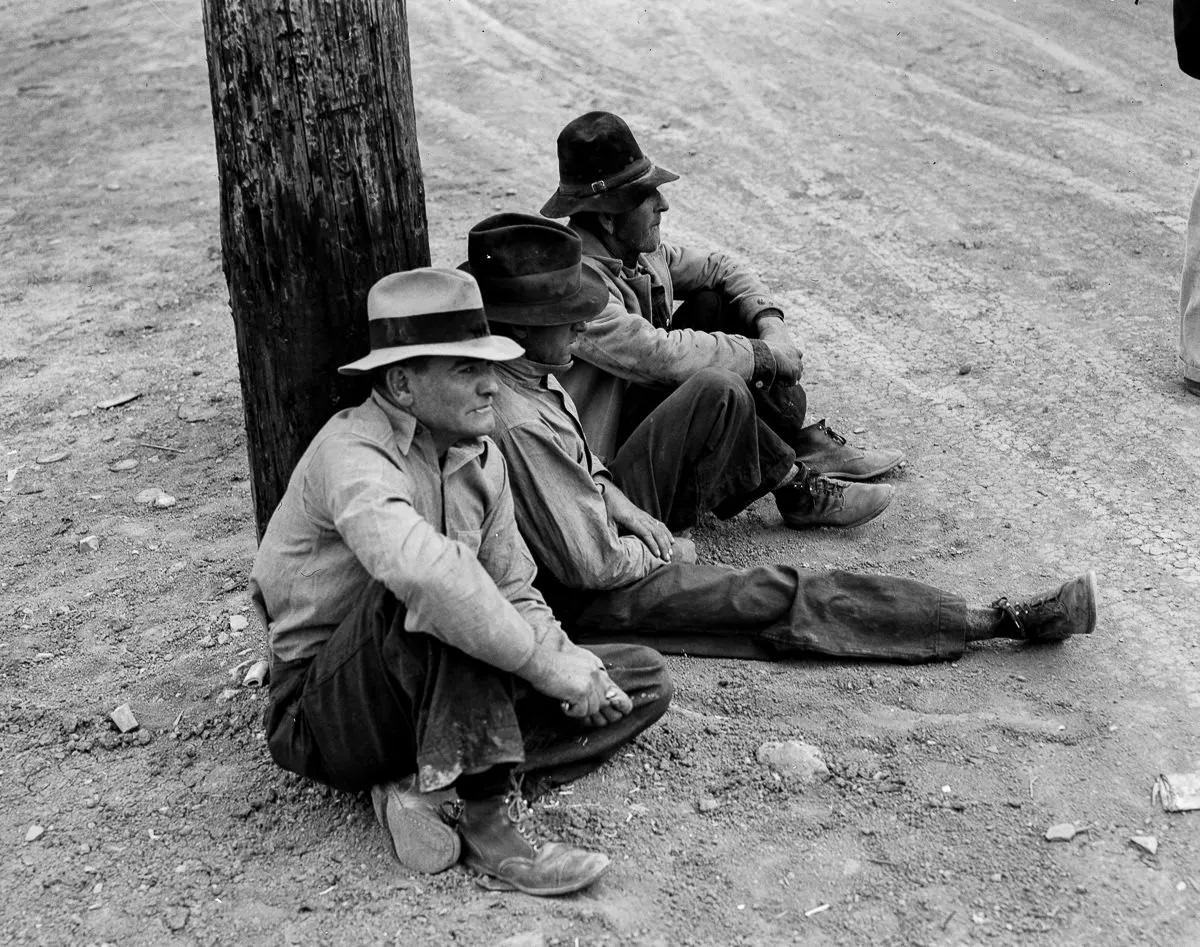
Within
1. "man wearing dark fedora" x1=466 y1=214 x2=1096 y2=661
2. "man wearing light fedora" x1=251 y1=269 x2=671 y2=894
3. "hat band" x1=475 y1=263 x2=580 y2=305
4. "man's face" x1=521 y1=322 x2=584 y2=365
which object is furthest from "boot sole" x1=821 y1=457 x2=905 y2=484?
"man wearing light fedora" x1=251 y1=269 x2=671 y2=894

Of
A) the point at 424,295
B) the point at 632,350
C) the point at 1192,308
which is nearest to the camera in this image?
the point at 424,295

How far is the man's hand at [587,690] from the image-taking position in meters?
3.54

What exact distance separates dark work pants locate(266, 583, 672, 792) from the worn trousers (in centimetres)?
381

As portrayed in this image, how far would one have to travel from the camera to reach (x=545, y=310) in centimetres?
417

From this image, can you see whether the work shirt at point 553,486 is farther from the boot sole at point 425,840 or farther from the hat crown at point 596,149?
the hat crown at point 596,149

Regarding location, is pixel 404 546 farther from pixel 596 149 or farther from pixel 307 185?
pixel 596 149

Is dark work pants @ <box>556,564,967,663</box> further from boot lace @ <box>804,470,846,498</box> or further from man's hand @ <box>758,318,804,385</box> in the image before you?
man's hand @ <box>758,318,804,385</box>

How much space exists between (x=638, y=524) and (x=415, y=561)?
1474 mm

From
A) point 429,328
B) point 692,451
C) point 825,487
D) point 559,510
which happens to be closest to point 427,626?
point 429,328

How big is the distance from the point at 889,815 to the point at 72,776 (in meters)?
2.36

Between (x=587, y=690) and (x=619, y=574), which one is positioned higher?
(x=587, y=690)

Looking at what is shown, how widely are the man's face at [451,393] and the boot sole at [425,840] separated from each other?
100 centimetres

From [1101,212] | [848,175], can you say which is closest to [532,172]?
[848,175]

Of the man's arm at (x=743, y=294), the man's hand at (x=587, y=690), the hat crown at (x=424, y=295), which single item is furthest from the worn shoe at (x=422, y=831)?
the man's arm at (x=743, y=294)
